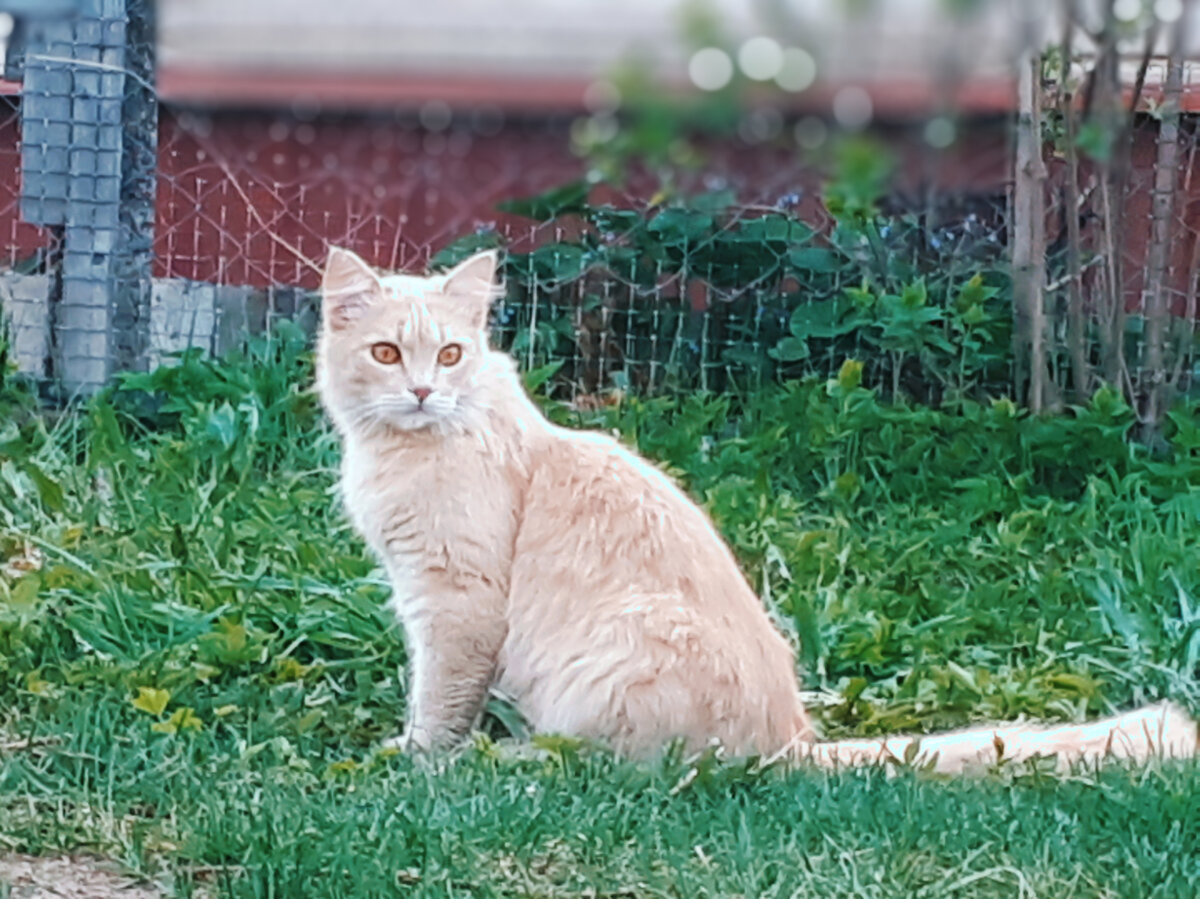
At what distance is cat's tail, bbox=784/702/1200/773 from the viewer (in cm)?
295

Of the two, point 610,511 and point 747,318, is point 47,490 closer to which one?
point 610,511

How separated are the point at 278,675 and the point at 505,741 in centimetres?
55

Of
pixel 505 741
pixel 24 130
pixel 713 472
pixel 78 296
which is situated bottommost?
pixel 505 741

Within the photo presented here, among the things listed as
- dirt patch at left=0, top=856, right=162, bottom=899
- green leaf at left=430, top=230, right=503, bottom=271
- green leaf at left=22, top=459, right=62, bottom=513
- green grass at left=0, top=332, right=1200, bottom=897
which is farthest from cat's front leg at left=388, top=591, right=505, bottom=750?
green leaf at left=22, top=459, right=62, bottom=513

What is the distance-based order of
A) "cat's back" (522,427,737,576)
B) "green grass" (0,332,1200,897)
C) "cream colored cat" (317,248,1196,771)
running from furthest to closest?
"cat's back" (522,427,737,576) → "cream colored cat" (317,248,1196,771) → "green grass" (0,332,1200,897)

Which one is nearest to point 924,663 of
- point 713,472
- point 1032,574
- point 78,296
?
point 1032,574

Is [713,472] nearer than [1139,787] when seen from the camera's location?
No

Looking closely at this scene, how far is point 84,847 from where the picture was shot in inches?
99.3

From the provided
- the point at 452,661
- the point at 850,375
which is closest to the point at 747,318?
the point at 850,375

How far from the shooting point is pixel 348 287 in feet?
11.5

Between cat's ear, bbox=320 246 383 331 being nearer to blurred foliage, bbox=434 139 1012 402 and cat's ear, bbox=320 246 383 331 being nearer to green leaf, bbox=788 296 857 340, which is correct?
blurred foliage, bbox=434 139 1012 402

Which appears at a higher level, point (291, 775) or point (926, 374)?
point (926, 374)

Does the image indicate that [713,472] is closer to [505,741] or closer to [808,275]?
[808,275]

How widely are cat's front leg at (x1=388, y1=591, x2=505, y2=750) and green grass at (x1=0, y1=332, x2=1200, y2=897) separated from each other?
116 mm
